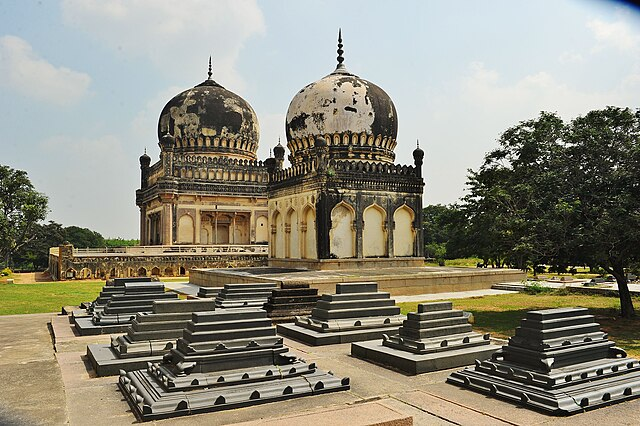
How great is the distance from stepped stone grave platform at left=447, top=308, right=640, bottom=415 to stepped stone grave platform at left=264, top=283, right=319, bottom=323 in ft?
23.2

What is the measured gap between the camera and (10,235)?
36219 mm

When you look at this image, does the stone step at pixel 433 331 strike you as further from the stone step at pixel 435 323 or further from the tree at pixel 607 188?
the tree at pixel 607 188

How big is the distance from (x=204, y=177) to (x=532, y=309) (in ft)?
98.4

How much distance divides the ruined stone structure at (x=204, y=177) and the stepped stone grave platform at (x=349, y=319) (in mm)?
30029

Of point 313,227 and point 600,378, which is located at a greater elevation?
point 313,227

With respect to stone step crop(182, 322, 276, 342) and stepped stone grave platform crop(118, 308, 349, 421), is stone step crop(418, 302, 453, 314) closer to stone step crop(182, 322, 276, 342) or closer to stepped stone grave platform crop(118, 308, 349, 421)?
stepped stone grave platform crop(118, 308, 349, 421)

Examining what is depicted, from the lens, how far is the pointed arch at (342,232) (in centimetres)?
2477

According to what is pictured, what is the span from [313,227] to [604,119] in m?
13.2

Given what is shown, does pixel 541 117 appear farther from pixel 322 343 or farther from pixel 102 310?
pixel 102 310

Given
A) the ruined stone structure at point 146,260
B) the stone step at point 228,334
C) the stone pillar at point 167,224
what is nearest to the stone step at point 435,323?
the stone step at point 228,334

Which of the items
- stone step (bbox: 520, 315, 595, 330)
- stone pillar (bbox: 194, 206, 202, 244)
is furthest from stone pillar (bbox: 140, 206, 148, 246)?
stone step (bbox: 520, 315, 595, 330)

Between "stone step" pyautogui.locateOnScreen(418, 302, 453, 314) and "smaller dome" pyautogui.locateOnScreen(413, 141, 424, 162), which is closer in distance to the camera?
"stone step" pyautogui.locateOnScreen(418, 302, 453, 314)

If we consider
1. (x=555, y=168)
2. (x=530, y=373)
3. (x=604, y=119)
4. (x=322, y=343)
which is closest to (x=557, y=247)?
(x=555, y=168)

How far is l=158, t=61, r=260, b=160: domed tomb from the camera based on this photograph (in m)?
43.9
